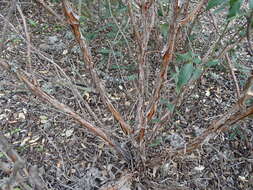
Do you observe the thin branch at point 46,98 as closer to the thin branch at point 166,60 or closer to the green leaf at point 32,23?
the thin branch at point 166,60

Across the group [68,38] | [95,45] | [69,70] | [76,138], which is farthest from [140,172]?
[68,38]

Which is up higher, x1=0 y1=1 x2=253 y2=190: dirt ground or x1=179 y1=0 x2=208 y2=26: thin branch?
x1=179 y1=0 x2=208 y2=26: thin branch

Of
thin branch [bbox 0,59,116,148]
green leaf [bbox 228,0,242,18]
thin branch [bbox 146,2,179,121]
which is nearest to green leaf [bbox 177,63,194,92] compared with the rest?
thin branch [bbox 146,2,179,121]

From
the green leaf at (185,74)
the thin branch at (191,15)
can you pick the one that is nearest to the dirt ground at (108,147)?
the green leaf at (185,74)

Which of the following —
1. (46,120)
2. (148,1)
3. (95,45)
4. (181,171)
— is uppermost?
A: (148,1)

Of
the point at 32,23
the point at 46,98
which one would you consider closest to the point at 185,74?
the point at 46,98

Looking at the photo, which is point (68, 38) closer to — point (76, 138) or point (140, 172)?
point (76, 138)

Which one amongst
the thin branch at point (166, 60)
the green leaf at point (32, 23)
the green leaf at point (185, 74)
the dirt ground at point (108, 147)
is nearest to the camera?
the thin branch at point (166, 60)

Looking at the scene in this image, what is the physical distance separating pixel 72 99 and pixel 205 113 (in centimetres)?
78

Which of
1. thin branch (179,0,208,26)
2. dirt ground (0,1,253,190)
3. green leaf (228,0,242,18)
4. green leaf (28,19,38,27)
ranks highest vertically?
green leaf (228,0,242,18)

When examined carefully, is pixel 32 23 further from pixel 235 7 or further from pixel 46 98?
pixel 235 7

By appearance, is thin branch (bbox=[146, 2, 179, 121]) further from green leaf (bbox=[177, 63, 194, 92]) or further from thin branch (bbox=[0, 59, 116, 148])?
thin branch (bbox=[0, 59, 116, 148])

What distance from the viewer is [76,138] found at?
153 cm

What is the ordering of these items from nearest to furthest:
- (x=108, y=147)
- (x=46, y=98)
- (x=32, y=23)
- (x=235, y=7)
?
(x=235, y=7) → (x=46, y=98) → (x=108, y=147) → (x=32, y=23)
